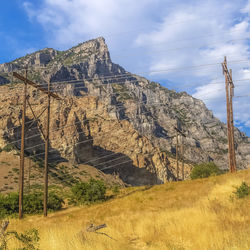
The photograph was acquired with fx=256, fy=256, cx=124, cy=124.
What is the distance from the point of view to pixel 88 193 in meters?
26.7

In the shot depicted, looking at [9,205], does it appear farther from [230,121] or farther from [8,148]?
[8,148]

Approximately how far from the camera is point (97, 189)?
26.8 m

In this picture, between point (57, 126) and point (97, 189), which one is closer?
point (97, 189)

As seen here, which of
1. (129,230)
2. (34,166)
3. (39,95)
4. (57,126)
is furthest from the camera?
(39,95)

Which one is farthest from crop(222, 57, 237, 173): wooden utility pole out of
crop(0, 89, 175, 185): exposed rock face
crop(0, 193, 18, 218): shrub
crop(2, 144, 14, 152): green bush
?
crop(0, 89, 175, 185): exposed rock face

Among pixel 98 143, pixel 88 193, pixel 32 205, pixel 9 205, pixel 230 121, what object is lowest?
pixel 32 205

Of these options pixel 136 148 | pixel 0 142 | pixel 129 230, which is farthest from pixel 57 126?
pixel 129 230

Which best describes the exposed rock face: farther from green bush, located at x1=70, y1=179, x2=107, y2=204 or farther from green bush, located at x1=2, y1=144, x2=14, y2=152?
green bush, located at x1=70, y1=179, x2=107, y2=204

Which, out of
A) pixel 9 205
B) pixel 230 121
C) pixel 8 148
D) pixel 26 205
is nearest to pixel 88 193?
pixel 26 205

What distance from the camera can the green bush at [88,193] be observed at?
2647 cm

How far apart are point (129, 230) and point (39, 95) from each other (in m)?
139

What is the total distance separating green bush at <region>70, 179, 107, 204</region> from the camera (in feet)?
86.8

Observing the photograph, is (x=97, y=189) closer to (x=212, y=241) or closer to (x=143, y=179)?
(x=212, y=241)

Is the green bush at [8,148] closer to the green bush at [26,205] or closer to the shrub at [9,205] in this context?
the green bush at [26,205]
